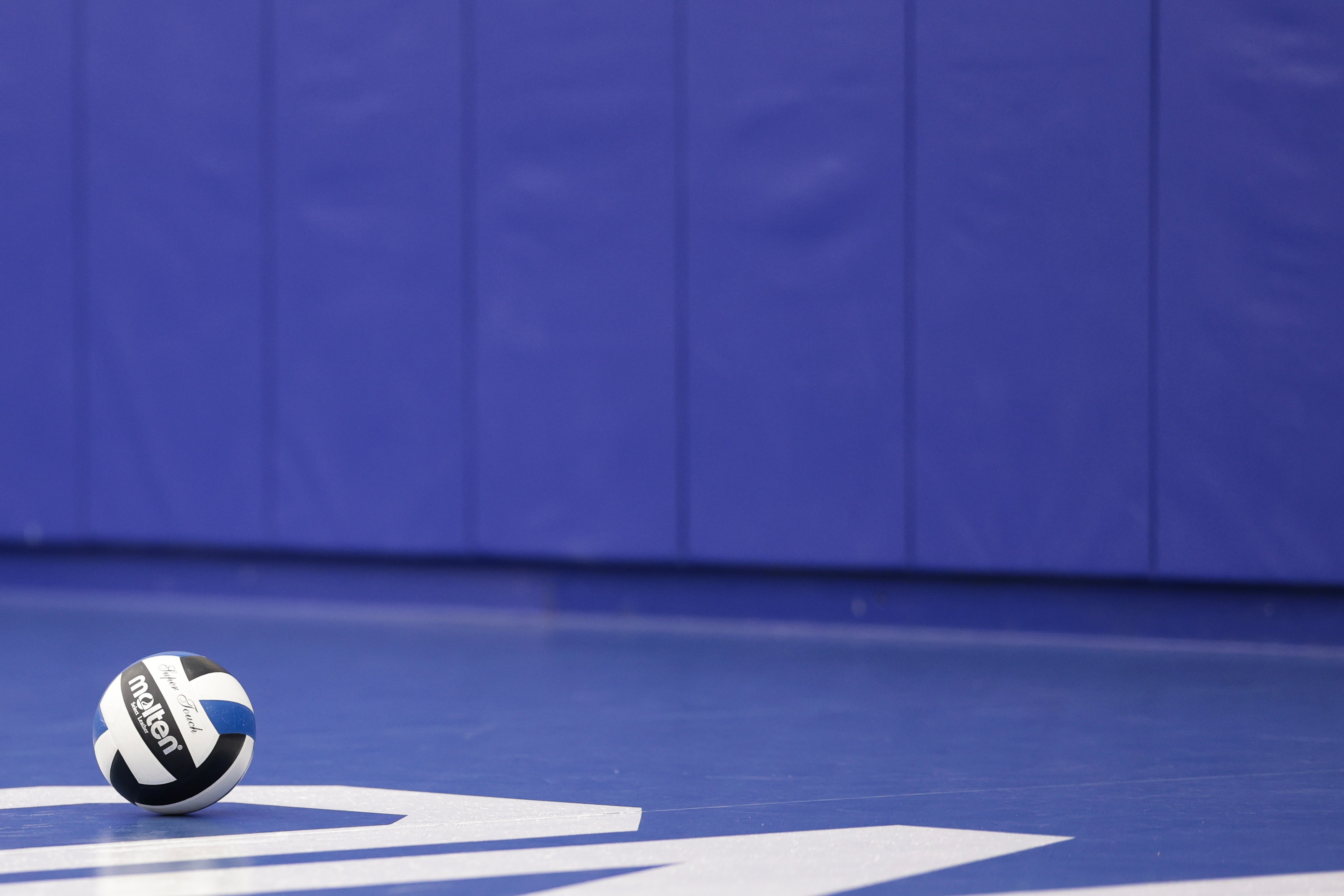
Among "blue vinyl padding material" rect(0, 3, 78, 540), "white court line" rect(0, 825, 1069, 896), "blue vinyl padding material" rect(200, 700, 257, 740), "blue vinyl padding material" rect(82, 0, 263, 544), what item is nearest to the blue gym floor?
"white court line" rect(0, 825, 1069, 896)

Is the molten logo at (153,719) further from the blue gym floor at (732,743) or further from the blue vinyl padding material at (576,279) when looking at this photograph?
the blue vinyl padding material at (576,279)

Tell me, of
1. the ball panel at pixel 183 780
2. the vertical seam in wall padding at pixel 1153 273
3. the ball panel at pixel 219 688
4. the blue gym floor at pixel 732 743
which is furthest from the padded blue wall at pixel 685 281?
the ball panel at pixel 183 780

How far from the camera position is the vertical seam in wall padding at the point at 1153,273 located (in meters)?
7.31

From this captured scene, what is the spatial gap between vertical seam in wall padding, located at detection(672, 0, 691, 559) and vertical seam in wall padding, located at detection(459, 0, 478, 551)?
111 centimetres

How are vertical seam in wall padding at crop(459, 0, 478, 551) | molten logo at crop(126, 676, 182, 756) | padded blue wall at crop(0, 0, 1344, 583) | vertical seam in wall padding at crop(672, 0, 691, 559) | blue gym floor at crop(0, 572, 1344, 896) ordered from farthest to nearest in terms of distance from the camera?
vertical seam in wall padding at crop(459, 0, 478, 551)
vertical seam in wall padding at crop(672, 0, 691, 559)
padded blue wall at crop(0, 0, 1344, 583)
molten logo at crop(126, 676, 182, 756)
blue gym floor at crop(0, 572, 1344, 896)

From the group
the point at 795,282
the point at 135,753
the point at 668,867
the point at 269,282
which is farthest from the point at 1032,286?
the point at 135,753

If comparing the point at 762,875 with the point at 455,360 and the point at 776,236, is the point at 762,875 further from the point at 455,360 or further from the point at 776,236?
the point at 455,360

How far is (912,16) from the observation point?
779cm

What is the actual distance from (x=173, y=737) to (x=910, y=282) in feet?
15.2

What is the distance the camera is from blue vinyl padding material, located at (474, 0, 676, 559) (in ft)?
27.3

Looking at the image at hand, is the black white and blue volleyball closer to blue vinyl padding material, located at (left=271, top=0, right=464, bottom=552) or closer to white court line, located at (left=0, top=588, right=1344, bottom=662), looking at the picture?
white court line, located at (left=0, top=588, right=1344, bottom=662)

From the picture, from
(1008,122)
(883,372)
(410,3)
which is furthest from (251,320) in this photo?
(1008,122)

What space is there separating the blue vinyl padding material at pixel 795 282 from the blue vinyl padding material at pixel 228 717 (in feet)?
13.9

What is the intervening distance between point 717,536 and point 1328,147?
3.16 metres
